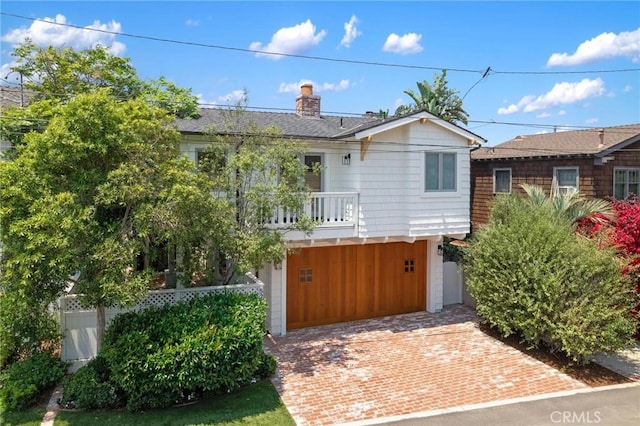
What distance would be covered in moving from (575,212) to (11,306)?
52.2 feet

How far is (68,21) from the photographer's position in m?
10.6

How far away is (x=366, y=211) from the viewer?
43.7 ft

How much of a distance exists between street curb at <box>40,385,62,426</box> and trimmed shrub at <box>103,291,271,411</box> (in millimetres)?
1173

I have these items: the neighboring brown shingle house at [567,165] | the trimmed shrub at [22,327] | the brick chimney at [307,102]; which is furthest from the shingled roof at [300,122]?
the neighboring brown shingle house at [567,165]

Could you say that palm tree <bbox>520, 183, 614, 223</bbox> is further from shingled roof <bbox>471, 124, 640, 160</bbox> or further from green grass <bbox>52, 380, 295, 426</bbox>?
green grass <bbox>52, 380, 295, 426</bbox>

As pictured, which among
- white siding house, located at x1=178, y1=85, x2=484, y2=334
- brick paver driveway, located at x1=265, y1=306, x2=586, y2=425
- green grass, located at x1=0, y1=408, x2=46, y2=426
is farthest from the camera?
white siding house, located at x1=178, y1=85, x2=484, y2=334

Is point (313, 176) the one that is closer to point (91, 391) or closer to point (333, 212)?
point (333, 212)

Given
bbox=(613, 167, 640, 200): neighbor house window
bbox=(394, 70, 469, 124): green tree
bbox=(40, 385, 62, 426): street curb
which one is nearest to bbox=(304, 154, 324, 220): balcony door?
bbox=(40, 385, 62, 426): street curb

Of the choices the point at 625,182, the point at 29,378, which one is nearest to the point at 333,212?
the point at 29,378

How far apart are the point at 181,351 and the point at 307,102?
1178 centimetres

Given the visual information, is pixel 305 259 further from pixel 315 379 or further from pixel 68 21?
pixel 68 21

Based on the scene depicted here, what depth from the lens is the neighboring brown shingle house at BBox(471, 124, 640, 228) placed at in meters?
16.7

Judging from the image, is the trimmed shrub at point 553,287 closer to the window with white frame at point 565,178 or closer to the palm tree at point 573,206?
the palm tree at point 573,206

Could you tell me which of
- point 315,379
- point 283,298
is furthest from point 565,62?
point 315,379
